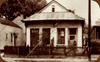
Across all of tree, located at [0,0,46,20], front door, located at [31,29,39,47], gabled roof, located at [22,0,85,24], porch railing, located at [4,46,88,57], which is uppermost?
tree, located at [0,0,46,20]

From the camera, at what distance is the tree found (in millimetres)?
7887

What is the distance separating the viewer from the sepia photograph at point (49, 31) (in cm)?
802

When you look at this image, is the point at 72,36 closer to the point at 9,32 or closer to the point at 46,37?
the point at 46,37

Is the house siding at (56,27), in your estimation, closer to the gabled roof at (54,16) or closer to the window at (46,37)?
the window at (46,37)

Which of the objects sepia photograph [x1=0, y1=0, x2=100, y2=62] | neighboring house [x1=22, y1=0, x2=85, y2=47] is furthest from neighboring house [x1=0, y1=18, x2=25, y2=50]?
neighboring house [x1=22, y1=0, x2=85, y2=47]

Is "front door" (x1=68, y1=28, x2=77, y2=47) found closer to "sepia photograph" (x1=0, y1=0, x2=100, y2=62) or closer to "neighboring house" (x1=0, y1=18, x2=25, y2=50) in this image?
"sepia photograph" (x1=0, y1=0, x2=100, y2=62)

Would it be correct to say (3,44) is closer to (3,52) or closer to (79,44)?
(3,52)

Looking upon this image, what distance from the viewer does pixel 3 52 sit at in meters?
9.05

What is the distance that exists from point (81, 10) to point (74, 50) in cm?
207

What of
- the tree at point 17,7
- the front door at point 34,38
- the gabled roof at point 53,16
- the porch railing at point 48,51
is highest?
the tree at point 17,7

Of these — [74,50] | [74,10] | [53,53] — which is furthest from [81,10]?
[53,53]

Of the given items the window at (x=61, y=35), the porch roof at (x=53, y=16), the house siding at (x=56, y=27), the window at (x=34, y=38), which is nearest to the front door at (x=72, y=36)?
the house siding at (x=56, y=27)

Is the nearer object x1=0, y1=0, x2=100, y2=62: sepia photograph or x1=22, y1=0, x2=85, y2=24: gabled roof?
x1=0, y1=0, x2=100, y2=62: sepia photograph

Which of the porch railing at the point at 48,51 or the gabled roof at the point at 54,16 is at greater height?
the gabled roof at the point at 54,16
